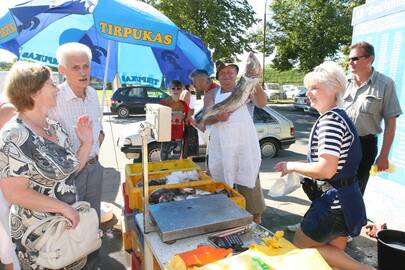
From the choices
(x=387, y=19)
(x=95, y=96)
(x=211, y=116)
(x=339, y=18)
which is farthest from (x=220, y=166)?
(x=339, y=18)

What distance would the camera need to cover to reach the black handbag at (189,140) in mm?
5289

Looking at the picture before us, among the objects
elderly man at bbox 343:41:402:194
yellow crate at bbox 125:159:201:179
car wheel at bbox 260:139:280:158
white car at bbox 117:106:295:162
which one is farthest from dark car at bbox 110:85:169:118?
elderly man at bbox 343:41:402:194

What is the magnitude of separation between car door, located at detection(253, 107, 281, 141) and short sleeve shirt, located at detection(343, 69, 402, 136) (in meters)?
4.24

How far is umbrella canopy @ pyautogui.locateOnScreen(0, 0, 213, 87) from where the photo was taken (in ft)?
9.16

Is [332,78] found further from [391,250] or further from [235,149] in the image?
[391,250]

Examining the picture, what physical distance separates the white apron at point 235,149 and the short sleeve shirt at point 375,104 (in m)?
1.11

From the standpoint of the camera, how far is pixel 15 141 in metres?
1.68

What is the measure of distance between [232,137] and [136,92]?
43.8 feet

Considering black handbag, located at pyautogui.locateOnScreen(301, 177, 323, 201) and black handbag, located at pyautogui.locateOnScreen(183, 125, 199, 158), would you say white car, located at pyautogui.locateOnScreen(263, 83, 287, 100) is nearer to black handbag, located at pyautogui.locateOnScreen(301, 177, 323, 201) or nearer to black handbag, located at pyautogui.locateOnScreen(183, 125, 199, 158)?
black handbag, located at pyautogui.locateOnScreen(183, 125, 199, 158)

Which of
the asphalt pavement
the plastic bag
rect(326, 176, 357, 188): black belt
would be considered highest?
rect(326, 176, 357, 188): black belt

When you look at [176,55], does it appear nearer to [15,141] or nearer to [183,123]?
[183,123]

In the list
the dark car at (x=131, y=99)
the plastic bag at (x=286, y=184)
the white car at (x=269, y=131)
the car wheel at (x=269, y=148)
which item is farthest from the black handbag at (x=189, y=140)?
the dark car at (x=131, y=99)

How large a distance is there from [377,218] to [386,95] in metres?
1.66

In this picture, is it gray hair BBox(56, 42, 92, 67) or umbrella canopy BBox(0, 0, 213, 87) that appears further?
umbrella canopy BBox(0, 0, 213, 87)
